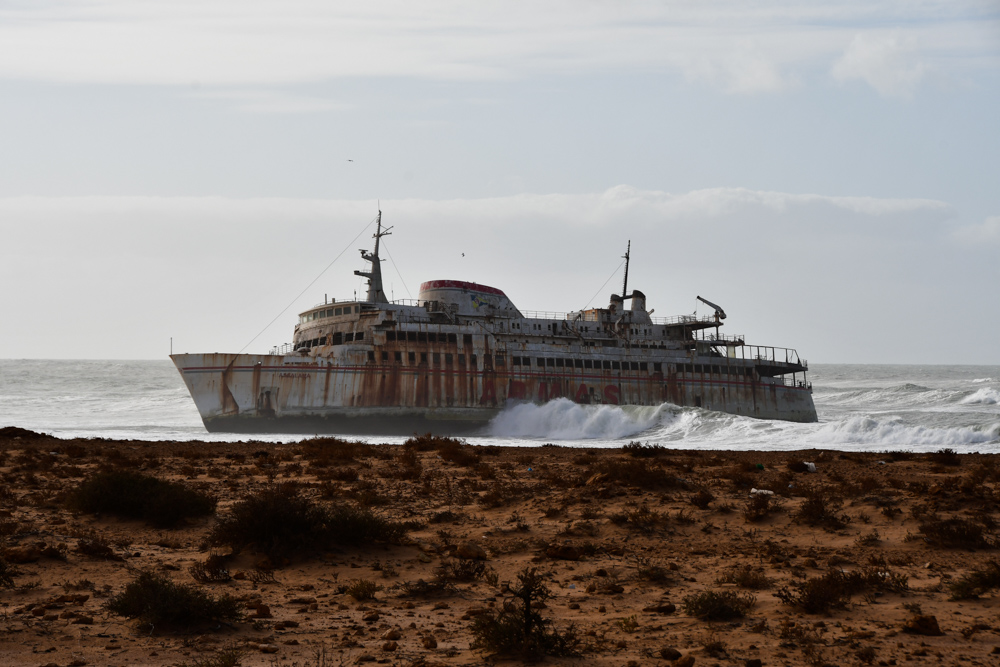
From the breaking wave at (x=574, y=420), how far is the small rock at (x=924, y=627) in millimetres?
37584

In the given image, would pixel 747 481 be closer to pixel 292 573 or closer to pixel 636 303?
pixel 292 573

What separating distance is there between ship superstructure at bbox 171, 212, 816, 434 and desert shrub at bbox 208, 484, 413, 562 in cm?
3379

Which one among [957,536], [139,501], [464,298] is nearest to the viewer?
[957,536]

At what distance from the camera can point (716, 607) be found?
8086mm

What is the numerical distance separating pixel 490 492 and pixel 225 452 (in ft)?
43.3

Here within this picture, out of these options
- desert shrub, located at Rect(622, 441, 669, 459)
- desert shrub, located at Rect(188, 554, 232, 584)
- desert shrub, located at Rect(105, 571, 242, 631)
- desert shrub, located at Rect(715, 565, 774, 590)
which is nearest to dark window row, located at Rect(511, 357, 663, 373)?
desert shrub, located at Rect(622, 441, 669, 459)

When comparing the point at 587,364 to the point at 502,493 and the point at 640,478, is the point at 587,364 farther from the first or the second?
the point at 502,493

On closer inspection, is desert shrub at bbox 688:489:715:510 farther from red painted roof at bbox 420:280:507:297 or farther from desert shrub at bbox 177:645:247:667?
red painted roof at bbox 420:280:507:297

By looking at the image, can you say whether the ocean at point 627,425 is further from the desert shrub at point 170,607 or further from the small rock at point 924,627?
the desert shrub at point 170,607

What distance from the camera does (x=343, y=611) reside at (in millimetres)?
8617

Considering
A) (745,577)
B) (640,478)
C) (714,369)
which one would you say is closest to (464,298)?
(714,369)

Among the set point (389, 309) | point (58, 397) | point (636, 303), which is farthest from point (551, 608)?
point (58, 397)

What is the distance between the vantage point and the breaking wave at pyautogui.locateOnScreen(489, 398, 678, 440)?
4678 centimetres

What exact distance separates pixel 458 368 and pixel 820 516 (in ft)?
123
